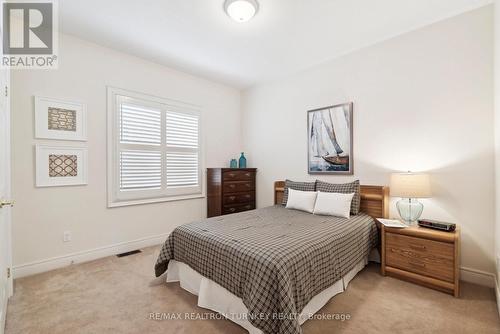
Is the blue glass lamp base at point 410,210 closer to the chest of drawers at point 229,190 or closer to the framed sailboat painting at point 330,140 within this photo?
the framed sailboat painting at point 330,140

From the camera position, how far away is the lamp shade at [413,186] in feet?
7.56

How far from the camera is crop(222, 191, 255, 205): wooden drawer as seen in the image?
3876 mm

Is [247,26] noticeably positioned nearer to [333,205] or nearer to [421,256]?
[333,205]

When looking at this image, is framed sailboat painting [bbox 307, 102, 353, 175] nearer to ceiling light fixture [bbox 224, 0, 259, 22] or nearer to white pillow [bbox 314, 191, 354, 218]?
white pillow [bbox 314, 191, 354, 218]

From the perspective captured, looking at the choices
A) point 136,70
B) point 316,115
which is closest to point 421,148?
point 316,115

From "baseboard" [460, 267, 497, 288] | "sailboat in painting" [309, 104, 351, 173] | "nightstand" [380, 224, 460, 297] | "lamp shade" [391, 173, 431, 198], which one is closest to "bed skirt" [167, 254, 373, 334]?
"nightstand" [380, 224, 460, 297]

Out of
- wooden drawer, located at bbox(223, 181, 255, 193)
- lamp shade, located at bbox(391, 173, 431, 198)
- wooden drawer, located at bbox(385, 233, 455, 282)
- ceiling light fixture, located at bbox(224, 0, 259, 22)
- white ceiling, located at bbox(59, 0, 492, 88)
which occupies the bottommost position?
wooden drawer, located at bbox(385, 233, 455, 282)

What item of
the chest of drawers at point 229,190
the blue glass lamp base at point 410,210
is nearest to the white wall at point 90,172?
the chest of drawers at point 229,190

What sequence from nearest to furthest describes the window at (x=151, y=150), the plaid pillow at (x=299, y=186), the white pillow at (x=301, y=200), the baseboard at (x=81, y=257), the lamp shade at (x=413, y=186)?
the lamp shade at (x=413, y=186) → the baseboard at (x=81, y=257) → the white pillow at (x=301, y=200) → the window at (x=151, y=150) → the plaid pillow at (x=299, y=186)

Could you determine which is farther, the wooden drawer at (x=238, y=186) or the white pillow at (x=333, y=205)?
the wooden drawer at (x=238, y=186)

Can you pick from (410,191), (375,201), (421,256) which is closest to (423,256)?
(421,256)

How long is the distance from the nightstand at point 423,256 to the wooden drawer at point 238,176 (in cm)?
231

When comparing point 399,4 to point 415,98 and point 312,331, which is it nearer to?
point 415,98

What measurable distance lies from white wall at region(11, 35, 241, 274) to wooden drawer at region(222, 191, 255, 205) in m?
0.58
